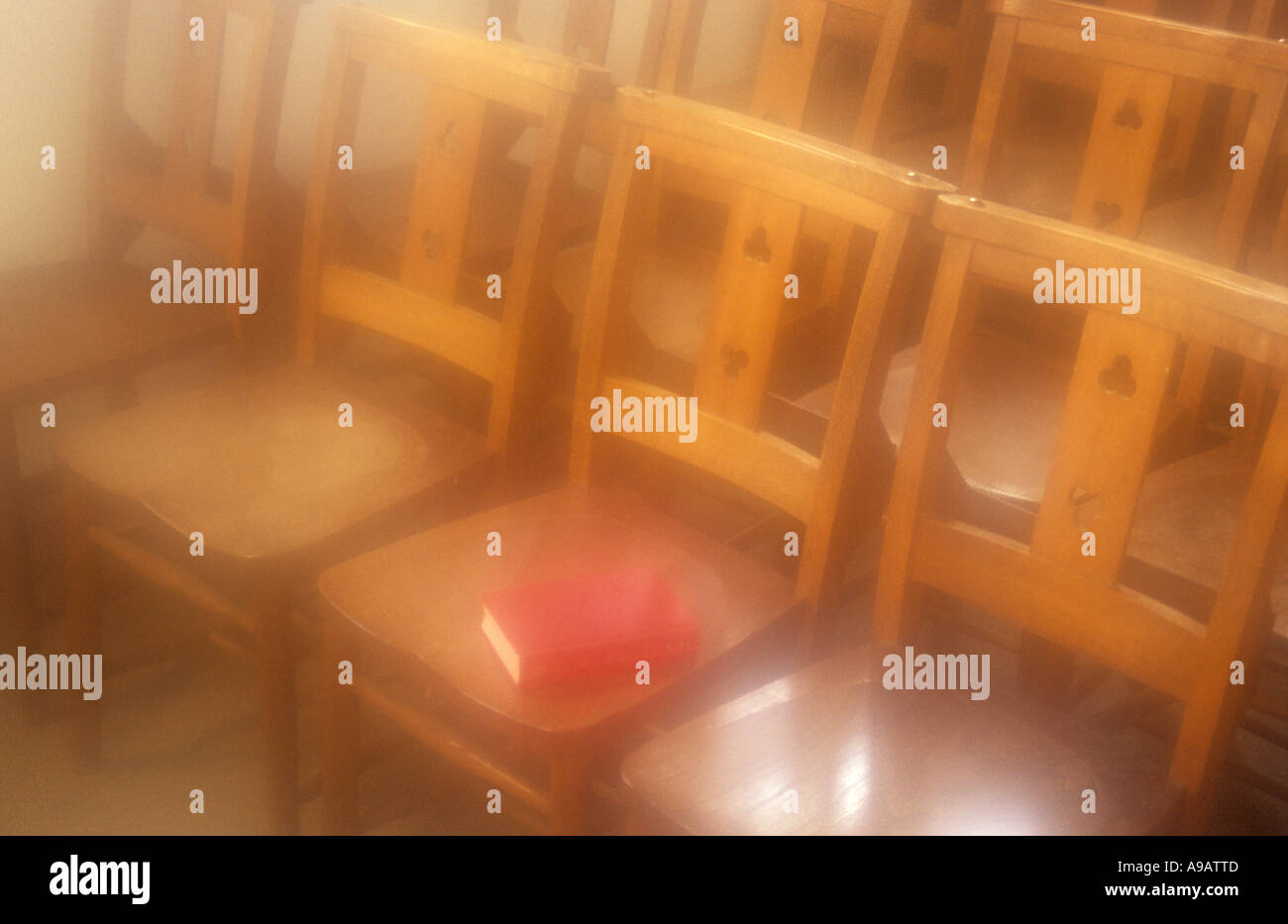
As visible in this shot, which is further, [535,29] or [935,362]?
[535,29]

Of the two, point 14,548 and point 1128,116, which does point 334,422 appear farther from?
point 1128,116

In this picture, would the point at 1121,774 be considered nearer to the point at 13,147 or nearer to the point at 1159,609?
the point at 1159,609

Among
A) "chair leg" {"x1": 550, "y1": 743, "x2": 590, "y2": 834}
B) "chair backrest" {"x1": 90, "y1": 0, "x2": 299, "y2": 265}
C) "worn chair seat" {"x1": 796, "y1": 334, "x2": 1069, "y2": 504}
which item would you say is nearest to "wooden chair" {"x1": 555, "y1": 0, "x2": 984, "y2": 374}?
"worn chair seat" {"x1": 796, "y1": 334, "x2": 1069, "y2": 504}

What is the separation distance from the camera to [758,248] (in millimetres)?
1420

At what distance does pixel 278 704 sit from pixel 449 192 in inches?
25.9

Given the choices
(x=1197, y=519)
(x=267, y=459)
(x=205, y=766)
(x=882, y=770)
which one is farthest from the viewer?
(x=205, y=766)

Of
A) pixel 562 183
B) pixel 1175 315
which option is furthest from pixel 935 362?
pixel 562 183

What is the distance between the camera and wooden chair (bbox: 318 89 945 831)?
1.27m

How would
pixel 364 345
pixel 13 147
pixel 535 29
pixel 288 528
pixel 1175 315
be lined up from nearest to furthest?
pixel 1175 315 < pixel 288 528 < pixel 13 147 < pixel 364 345 < pixel 535 29

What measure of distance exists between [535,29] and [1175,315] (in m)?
1.98

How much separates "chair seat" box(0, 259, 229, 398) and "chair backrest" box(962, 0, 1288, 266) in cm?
115

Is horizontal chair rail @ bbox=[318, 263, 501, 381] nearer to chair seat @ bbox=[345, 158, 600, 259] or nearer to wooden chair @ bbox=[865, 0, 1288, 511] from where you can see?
chair seat @ bbox=[345, 158, 600, 259]

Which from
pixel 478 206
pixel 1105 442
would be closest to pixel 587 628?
pixel 1105 442

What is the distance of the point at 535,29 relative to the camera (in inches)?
111
